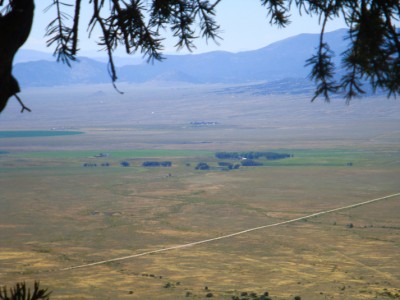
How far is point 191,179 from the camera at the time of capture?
95.2 metres

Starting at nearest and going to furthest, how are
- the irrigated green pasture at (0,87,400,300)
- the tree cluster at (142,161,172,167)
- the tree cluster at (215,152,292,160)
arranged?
the irrigated green pasture at (0,87,400,300) < the tree cluster at (142,161,172,167) < the tree cluster at (215,152,292,160)

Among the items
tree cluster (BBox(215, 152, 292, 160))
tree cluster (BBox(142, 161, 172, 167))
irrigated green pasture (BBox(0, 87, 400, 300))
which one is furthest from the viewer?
tree cluster (BBox(215, 152, 292, 160))

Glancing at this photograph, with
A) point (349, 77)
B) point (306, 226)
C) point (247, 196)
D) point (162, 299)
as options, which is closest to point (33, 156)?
point (247, 196)

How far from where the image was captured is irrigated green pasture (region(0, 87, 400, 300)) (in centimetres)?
3953

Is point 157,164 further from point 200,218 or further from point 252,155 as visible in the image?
point 200,218

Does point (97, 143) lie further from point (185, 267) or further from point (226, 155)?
point (185, 267)

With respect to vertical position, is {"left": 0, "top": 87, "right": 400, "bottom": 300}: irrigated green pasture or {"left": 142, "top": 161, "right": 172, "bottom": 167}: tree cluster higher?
{"left": 142, "top": 161, "right": 172, "bottom": 167}: tree cluster

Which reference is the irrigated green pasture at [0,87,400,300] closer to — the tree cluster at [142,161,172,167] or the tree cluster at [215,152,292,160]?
the tree cluster at [142,161,172,167]

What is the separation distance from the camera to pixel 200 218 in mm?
67500

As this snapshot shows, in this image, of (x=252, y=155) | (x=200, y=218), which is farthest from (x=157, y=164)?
(x=200, y=218)

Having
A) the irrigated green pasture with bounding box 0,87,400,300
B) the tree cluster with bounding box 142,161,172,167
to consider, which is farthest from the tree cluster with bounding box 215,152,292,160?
the tree cluster with bounding box 142,161,172,167

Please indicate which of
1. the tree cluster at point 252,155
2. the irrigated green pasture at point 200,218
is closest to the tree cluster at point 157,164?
the irrigated green pasture at point 200,218

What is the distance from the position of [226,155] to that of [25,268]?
77.7 meters

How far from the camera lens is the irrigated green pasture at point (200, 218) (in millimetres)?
39531
